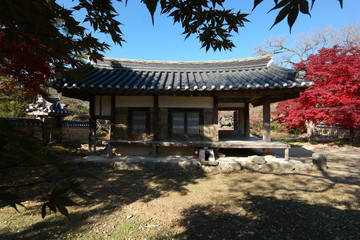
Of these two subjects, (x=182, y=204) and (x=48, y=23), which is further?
(x=182, y=204)

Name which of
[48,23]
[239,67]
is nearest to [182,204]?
[48,23]

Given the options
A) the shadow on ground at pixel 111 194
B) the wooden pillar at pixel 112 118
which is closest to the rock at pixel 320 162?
the shadow on ground at pixel 111 194

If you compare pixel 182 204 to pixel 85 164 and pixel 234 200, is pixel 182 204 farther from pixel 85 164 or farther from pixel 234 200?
pixel 85 164

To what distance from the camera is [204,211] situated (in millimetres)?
3754

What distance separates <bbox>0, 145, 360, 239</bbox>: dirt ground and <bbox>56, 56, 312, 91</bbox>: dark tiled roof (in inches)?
118

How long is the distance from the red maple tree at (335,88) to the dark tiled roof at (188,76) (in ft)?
17.6

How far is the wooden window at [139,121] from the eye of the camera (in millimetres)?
7719

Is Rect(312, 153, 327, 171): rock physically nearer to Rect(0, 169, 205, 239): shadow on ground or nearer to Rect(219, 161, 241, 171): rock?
Rect(219, 161, 241, 171): rock

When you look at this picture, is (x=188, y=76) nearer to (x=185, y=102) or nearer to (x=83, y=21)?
(x=185, y=102)

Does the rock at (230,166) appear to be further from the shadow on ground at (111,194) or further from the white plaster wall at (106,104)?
the white plaster wall at (106,104)

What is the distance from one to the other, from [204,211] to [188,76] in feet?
19.2

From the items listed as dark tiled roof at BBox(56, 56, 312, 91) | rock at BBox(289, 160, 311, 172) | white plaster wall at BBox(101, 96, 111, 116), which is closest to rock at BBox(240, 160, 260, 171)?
rock at BBox(289, 160, 311, 172)

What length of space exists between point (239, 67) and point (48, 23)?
831 cm

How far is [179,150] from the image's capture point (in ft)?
25.6
